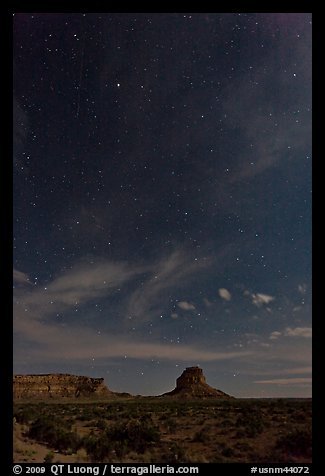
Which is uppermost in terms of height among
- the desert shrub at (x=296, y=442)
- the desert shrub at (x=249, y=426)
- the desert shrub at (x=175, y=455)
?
the desert shrub at (x=296, y=442)

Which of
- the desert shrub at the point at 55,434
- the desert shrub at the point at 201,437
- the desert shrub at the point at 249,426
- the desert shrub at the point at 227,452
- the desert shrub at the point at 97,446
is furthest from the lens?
the desert shrub at the point at 249,426

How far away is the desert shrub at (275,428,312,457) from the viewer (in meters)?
3.56

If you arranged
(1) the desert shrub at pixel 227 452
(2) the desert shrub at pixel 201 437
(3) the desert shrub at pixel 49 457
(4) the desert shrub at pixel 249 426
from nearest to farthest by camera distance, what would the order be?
(3) the desert shrub at pixel 49 457 → (1) the desert shrub at pixel 227 452 → (2) the desert shrub at pixel 201 437 → (4) the desert shrub at pixel 249 426

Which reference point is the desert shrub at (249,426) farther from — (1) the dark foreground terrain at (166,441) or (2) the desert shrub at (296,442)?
(2) the desert shrub at (296,442)

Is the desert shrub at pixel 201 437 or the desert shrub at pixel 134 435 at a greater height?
the desert shrub at pixel 134 435

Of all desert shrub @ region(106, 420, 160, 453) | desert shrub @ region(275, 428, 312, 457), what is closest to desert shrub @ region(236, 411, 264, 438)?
desert shrub @ region(275, 428, 312, 457)

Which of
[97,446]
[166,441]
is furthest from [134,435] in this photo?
[97,446]

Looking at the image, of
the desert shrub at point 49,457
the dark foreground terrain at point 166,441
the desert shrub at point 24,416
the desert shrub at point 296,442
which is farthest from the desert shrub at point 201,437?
the desert shrub at point 24,416

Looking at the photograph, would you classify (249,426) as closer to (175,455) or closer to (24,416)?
(175,455)

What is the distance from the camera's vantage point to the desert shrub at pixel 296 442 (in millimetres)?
3556

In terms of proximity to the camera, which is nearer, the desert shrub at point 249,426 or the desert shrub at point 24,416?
the desert shrub at point 249,426
